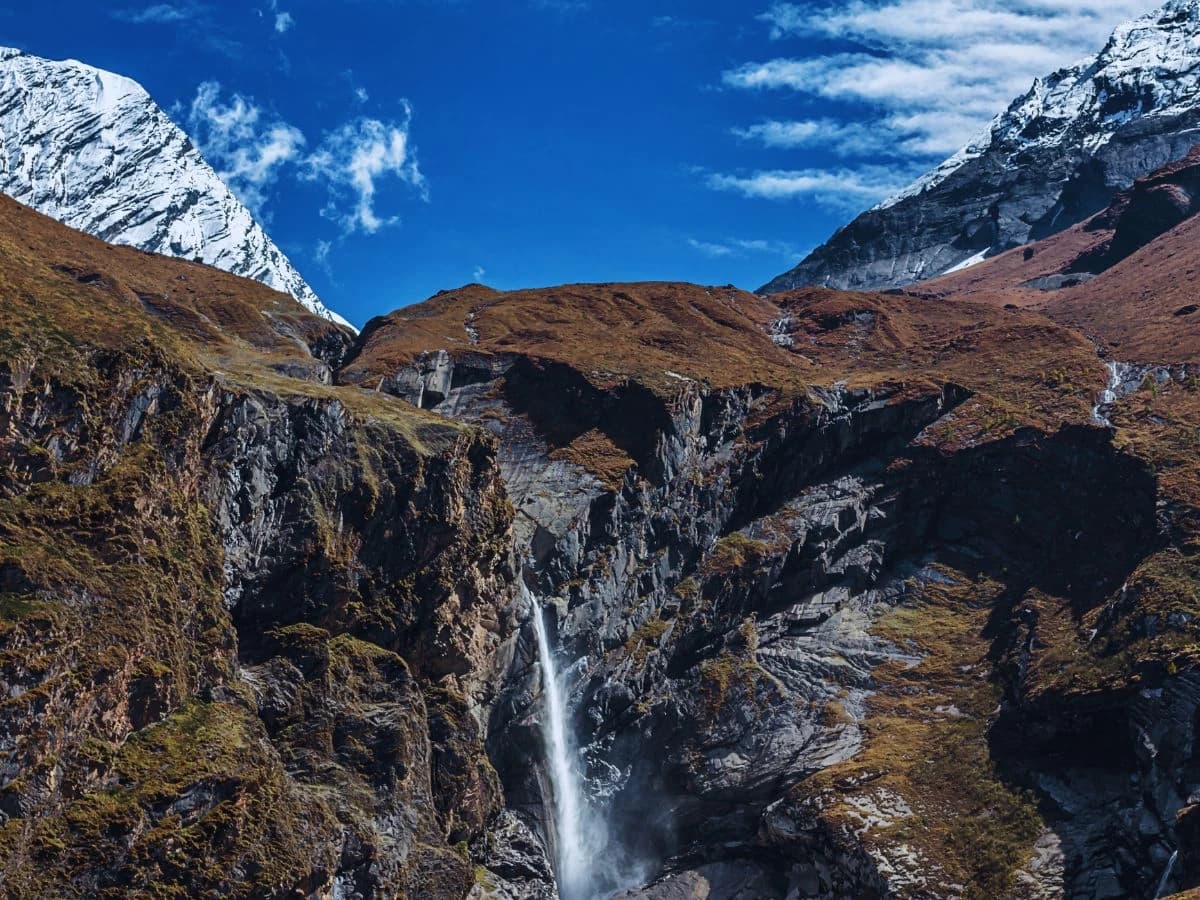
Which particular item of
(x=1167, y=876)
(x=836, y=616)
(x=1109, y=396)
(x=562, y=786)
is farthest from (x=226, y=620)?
(x=1109, y=396)

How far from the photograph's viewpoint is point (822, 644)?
284 feet

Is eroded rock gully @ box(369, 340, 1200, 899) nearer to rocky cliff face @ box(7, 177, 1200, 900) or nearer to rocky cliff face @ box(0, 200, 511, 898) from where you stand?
rocky cliff face @ box(7, 177, 1200, 900)

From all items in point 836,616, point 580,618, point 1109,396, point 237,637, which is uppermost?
point 1109,396

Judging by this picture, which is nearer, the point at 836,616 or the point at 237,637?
the point at 237,637

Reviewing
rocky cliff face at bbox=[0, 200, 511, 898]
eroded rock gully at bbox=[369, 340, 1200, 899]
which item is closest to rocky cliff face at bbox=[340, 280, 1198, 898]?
eroded rock gully at bbox=[369, 340, 1200, 899]

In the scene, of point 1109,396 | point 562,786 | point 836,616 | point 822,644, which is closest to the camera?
point 562,786

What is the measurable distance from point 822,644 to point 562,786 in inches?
923

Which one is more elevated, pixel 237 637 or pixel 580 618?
pixel 237 637

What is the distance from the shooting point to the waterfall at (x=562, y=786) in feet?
247

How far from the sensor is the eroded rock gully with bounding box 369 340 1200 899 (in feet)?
217

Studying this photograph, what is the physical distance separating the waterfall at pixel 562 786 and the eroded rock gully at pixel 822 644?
1.49m

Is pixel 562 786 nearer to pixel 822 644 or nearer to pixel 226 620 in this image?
pixel 822 644

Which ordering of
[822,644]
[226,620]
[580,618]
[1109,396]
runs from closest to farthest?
[226,620] → [580,618] → [822,644] → [1109,396]

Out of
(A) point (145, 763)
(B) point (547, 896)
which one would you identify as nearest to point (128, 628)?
(A) point (145, 763)
